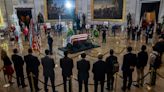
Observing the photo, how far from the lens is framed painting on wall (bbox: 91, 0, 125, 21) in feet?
65.3

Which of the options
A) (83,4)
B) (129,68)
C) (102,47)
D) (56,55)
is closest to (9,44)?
(56,55)

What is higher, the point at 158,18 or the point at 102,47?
the point at 158,18

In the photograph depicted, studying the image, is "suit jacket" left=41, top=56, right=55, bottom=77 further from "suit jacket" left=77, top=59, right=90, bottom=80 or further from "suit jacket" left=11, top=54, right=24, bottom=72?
"suit jacket" left=11, top=54, right=24, bottom=72

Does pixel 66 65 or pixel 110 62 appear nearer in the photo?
pixel 66 65

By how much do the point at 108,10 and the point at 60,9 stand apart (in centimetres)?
552

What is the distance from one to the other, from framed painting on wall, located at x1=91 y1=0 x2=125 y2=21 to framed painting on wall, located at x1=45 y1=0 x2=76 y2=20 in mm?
2523

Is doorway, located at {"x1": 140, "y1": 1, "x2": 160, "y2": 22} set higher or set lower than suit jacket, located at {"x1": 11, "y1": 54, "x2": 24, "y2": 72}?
higher

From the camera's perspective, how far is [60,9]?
2161cm

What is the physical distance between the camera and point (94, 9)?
20.8 meters

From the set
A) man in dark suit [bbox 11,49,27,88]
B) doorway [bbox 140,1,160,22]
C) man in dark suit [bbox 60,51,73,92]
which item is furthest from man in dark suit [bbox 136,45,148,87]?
doorway [bbox 140,1,160,22]

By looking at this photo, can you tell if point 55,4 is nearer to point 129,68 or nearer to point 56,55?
point 56,55

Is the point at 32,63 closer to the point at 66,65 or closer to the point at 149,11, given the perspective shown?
the point at 66,65

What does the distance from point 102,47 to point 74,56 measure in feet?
9.36

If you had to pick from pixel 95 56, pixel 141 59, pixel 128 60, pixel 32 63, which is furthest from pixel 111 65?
pixel 95 56
